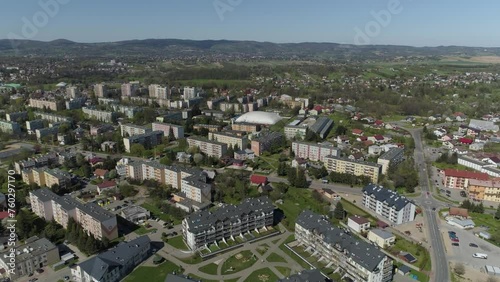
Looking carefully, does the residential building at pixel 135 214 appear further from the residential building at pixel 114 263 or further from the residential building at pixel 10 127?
the residential building at pixel 10 127

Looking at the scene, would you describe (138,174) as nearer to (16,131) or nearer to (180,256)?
(180,256)

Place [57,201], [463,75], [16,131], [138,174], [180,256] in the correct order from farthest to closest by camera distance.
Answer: [463,75], [16,131], [138,174], [57,201], [180,256]

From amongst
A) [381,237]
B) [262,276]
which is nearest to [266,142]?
[381,237]

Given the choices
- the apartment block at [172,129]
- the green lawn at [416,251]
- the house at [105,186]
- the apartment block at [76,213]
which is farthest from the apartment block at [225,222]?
the apartment block at [172,129]

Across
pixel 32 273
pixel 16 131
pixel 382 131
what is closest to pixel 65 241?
pixel 32 273

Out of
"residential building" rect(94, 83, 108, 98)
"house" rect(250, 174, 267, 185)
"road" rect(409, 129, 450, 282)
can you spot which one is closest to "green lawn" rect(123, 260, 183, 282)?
"house" rect(250, 174, 267, 185)

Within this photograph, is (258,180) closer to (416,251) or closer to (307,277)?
A: (416,251)
